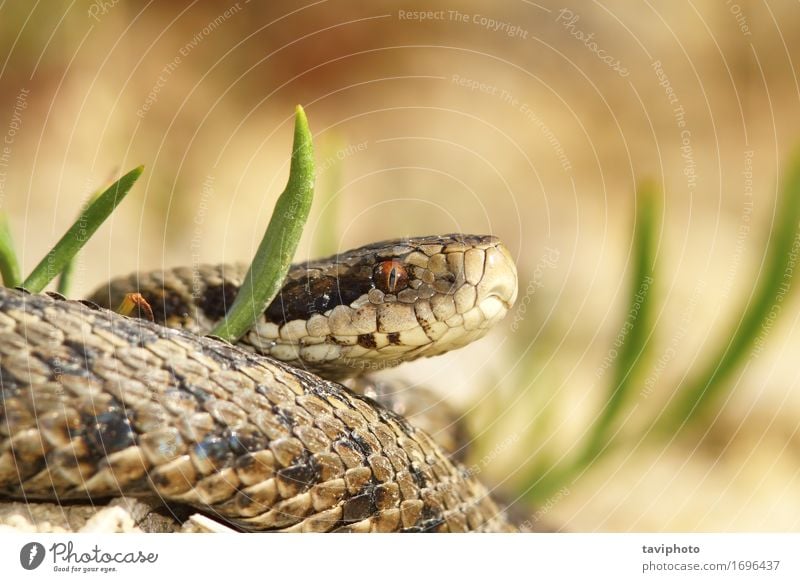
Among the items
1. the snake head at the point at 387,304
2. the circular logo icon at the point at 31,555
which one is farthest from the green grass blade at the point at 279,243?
the circular logo icon at the point at 31,555

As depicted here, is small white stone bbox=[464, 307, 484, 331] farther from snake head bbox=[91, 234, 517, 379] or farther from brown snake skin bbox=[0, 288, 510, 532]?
brown snake skin bbox=[0, 288, 510, 532]

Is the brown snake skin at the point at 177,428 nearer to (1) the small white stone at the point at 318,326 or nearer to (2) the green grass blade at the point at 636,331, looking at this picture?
(1) the small white stone at the point at 318,326

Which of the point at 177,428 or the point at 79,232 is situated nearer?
the point at 177,428

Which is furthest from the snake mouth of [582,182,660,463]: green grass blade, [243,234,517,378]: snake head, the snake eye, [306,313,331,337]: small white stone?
[582,182,660,463]: green grass blade

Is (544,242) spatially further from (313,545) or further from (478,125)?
(313,545)

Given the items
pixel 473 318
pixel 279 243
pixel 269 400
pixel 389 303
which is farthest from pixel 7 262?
pixel 473 318

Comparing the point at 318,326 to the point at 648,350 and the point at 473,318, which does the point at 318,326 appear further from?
the point at 648,350
